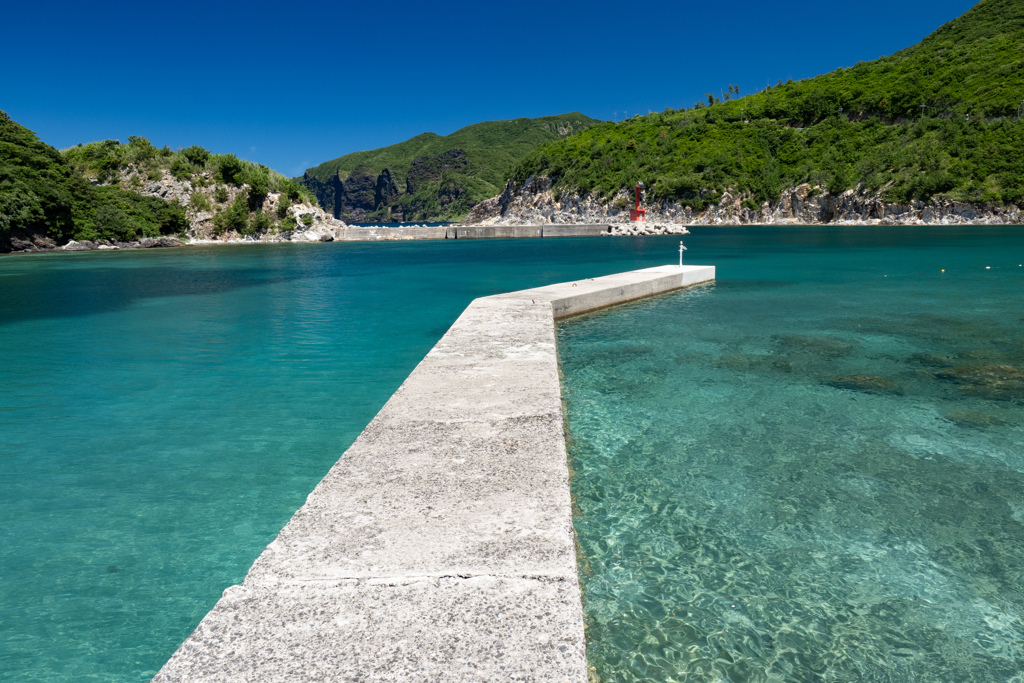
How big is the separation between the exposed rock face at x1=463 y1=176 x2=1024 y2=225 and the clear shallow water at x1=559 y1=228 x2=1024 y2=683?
9682cm

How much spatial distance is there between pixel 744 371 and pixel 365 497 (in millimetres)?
6635

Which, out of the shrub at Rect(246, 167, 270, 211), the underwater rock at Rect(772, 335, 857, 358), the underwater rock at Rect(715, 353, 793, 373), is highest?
the shrub at Rect(246, 167, 270, 211)

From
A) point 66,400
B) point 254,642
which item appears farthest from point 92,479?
point 254,642

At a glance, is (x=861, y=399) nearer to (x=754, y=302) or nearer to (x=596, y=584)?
(x=596, y=584)

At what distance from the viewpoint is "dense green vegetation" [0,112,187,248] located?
183 ft

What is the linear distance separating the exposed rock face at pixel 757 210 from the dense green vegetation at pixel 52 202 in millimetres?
81716

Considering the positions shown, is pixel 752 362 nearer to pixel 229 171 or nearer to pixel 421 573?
pixel 421 573

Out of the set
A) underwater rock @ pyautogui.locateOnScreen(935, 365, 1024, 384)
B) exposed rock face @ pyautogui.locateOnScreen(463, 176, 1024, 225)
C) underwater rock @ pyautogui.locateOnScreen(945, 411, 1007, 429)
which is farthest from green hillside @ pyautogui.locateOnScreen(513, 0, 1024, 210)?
underwater rock @ pyautogui.locateOnScreen(945, 411, 1007, 429)

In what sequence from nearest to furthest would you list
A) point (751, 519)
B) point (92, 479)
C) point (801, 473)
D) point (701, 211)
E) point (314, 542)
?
point (314, 542) < point (751, 519) < point (801, 473) < point (92, 479) < point (701, 211)

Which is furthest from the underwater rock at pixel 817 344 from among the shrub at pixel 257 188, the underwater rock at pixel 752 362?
the shrub at pixel 257 188

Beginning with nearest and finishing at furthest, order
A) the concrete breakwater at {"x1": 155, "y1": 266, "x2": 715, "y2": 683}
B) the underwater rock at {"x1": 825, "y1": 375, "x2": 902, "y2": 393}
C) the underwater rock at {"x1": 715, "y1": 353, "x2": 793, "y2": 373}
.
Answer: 1. the concrete breakwater at {"x1": 155, "y1": 266, "x2": 715, "y2": 683}
2. the underwater rock at {"x1": 825, "y1": 375, "x2": 902, "y2": 393}
3. the underwater rock at {"x1": 715, "y1": 353, "x2": 793, "y2": 373}

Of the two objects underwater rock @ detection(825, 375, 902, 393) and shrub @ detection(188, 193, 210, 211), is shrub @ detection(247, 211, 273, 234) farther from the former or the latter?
underwater rock @ detection(825, 375, 902, 393)

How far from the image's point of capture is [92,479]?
5523 millimetres

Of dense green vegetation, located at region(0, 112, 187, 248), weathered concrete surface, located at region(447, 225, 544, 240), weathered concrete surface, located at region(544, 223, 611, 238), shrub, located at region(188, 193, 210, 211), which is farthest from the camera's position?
weathered concrete surface, located at region(447, 225, 544, 240)
